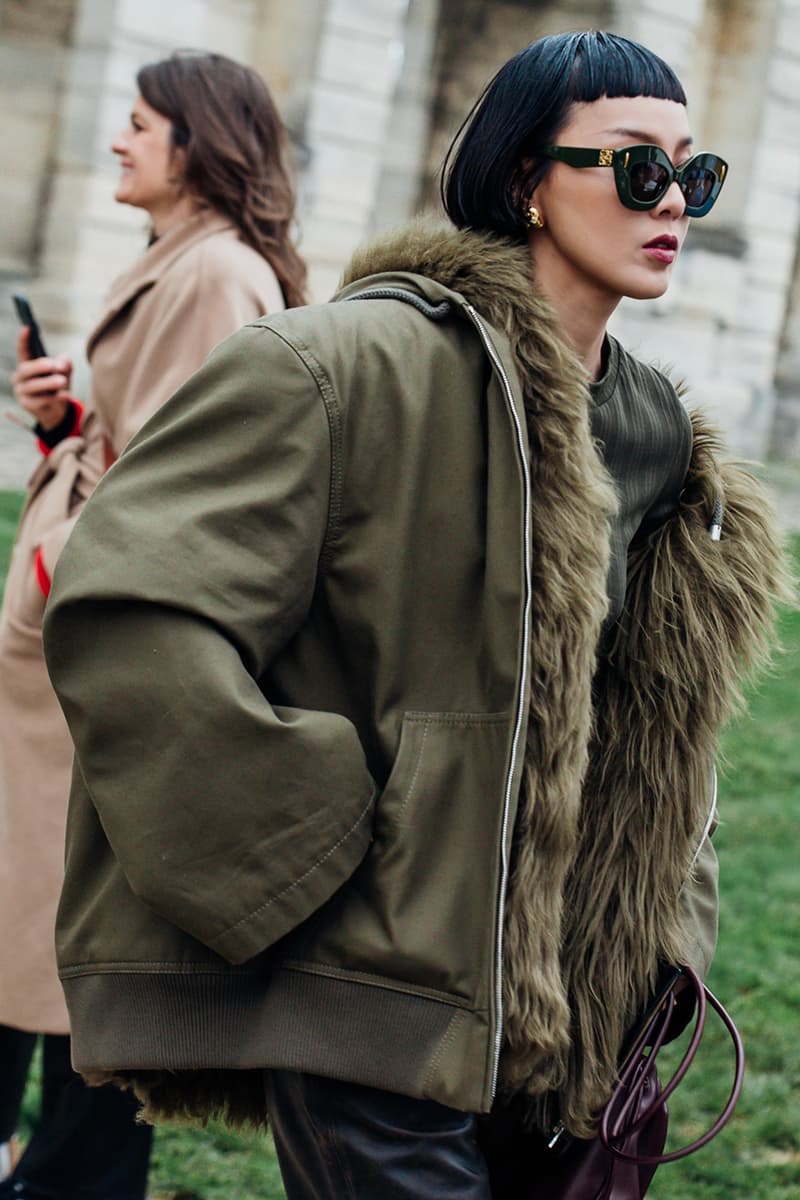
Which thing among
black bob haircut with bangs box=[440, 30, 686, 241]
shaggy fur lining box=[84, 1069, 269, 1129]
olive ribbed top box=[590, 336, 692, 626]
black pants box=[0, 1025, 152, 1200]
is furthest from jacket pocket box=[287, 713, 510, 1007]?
black pants box=[0, 1025, 152, 1200]

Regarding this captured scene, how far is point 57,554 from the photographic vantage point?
3.25m

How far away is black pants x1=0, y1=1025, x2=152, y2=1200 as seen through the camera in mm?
3332

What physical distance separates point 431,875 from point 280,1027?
0.26m

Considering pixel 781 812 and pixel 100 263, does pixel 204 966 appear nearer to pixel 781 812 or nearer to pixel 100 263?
pixel 781 812

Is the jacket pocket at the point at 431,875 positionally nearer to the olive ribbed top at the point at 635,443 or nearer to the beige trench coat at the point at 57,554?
the olive ribbed top at the point at 635,443

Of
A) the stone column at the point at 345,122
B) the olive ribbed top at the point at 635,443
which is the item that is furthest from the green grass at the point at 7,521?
the olive ribbed top at the point at 635,443

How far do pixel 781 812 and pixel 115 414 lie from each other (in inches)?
158

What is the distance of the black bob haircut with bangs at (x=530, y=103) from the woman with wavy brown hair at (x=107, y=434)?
104cm

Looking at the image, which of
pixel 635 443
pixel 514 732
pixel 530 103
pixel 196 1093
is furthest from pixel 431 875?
pixel 530 103

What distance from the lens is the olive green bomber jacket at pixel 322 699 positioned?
6.06ft

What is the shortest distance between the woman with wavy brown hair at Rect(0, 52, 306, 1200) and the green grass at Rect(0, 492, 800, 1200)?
1.30 feet

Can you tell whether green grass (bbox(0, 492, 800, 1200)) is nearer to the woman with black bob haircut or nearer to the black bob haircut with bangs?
the woman with black bob haircut

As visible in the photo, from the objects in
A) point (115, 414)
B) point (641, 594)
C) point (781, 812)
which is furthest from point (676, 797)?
point (781, 812)

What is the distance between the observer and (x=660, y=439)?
2.41 meters
